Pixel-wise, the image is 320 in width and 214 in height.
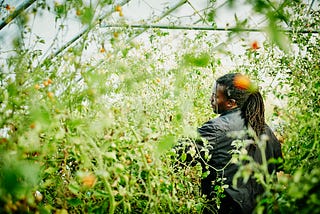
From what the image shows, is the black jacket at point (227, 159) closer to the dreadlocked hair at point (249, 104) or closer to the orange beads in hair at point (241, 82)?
the dreadlocked hair at point (249, 104)

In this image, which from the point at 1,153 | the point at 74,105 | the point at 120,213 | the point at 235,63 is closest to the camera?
the point at 1,153

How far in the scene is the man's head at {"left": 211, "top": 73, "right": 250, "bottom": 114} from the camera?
1.93 meters

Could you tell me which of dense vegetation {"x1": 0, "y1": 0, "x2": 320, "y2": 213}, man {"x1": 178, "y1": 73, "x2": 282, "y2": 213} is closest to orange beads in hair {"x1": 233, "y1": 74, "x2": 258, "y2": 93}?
man {"x1": 178, "y1": 73, "x2": 282, "y2": 213}

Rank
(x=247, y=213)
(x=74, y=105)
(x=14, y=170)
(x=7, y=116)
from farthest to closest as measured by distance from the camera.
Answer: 1. (x=247, y=213)
2. (x=74, y=105)
3. (x=7, y=116)
4. (x=14, y=170)

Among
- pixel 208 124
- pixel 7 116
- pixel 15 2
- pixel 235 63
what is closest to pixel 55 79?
pixel 7 116

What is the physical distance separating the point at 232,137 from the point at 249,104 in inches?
12.4

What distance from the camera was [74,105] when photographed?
1.12 m

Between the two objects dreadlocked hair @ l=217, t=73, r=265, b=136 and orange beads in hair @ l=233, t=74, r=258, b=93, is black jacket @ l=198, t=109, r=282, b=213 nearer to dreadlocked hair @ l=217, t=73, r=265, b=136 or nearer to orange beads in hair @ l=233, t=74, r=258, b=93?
dreadlocked hair @ l=217, t=73, r=265, b=136

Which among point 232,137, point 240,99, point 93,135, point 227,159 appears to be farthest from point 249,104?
point 93,135

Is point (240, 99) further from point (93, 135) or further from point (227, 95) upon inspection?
point (93, 135)

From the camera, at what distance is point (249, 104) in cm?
188

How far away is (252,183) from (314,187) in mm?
1080

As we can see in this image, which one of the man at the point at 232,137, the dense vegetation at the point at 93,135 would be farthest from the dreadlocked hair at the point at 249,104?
the dense vegetation at the point at 93,135

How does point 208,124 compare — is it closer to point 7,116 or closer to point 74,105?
point 74,105
